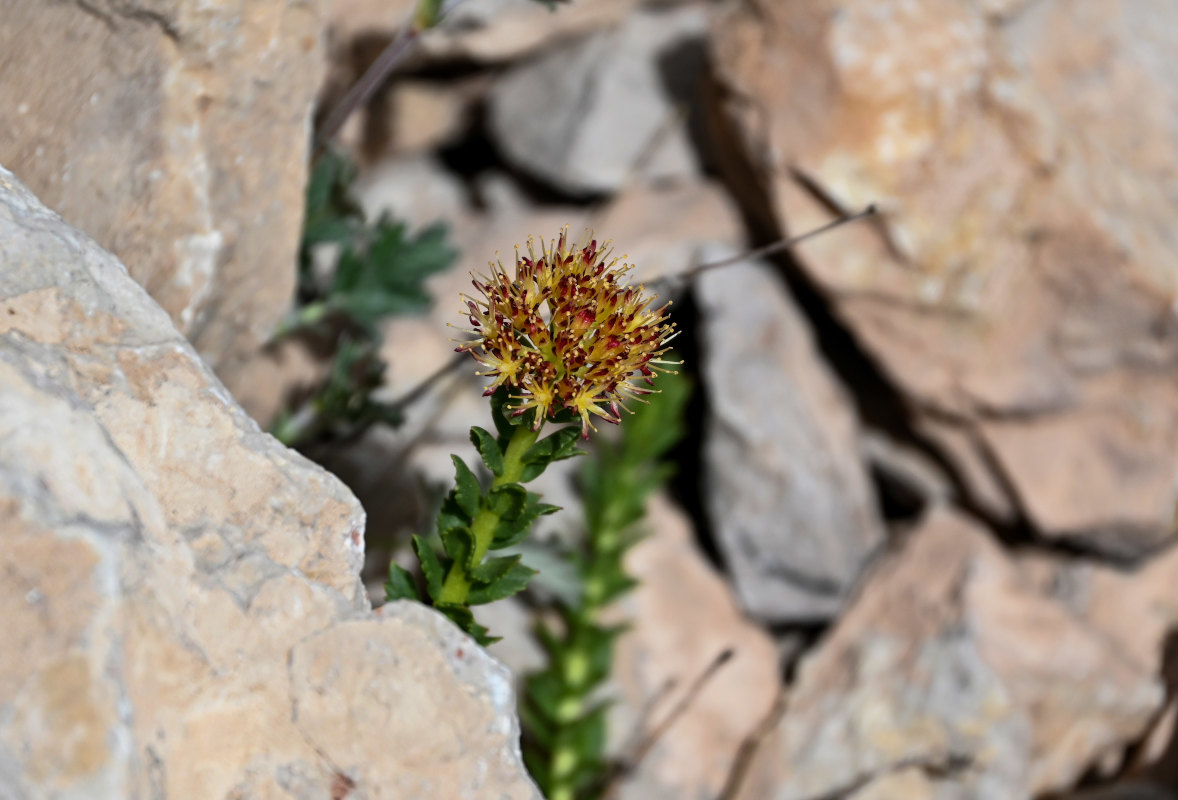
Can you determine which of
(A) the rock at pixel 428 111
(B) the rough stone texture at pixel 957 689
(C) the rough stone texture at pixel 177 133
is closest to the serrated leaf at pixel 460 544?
(C) the rough stone texture at pixel 177 133

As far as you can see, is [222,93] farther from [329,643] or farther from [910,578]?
[910,578]

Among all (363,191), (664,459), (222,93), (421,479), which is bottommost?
(664,459)

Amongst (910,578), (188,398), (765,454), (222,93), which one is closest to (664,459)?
(765,454)

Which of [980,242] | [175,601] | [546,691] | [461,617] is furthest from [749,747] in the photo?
[175,601]

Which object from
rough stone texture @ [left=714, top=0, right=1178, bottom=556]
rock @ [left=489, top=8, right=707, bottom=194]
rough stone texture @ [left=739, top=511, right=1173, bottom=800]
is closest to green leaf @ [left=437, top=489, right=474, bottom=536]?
rough stone texture @ [left=739, top=511, right=1173, bottom=800]

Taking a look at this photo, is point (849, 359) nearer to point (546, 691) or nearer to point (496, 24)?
point (546, 691)

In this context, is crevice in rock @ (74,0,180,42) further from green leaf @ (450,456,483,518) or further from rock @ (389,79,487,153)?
rock @ (389,79,487,153)
